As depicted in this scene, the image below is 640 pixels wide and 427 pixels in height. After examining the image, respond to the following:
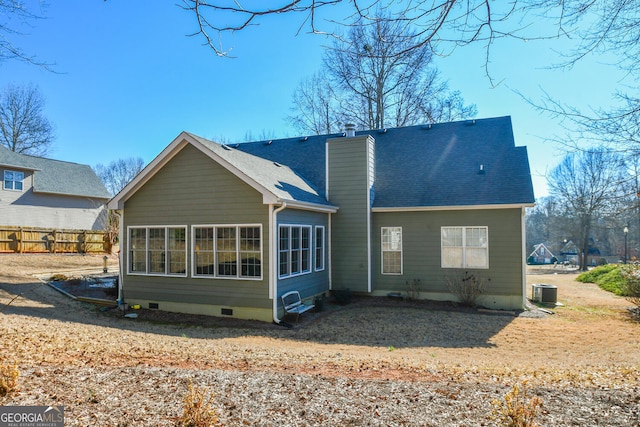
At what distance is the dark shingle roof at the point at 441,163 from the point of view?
1346 cm

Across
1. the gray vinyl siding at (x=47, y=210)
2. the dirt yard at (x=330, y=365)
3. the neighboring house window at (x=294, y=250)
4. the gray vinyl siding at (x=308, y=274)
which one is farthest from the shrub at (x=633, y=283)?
the gray vinyl siding at (x=47, y=210)

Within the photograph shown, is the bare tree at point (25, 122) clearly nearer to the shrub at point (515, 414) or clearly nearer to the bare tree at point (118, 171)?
the bare tree at point (118, 171)

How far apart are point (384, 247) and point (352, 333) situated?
16.4ft

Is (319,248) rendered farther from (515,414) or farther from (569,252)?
(569,252)

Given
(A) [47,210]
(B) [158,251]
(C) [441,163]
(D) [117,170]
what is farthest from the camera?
(D) [117,170]

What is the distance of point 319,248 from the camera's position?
44.7ft

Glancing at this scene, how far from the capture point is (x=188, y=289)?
11.6 metres

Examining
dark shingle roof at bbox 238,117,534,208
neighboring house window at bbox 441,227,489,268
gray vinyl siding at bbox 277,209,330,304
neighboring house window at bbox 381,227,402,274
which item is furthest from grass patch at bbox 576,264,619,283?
gray vinyl siding at bbox 277,209,330,304

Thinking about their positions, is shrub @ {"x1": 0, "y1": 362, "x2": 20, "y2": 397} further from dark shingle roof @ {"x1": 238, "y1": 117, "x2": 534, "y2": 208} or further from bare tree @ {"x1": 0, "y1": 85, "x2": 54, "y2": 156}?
bare tree @ {"x1": 0, "y1": 85, "x2": 54, "y2": 156}

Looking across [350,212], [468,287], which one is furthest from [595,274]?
[350,212]

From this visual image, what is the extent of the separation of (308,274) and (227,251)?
2759 mm

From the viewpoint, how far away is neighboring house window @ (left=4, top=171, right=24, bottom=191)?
25.3 metres

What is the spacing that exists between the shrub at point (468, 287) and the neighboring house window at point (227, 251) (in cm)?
660

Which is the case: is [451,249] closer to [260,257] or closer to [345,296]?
[345,296]
